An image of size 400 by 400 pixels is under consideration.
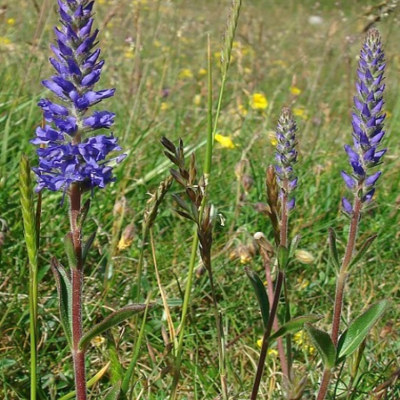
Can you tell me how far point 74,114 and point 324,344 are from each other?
0.75m

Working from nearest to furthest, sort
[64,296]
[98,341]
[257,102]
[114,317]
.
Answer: [114,317]
[64,296]
[98,341]
[257,102]

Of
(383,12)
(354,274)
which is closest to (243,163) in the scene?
(354,274)

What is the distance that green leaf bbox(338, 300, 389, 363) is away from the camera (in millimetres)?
1454

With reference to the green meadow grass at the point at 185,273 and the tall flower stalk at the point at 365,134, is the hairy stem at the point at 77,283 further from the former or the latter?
the tall flower stalk at the point at 365,134

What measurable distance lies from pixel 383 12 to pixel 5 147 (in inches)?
70.0

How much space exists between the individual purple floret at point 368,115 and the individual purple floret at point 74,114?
0.59 meters

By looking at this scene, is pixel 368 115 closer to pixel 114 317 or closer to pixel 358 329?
pixel 358 329

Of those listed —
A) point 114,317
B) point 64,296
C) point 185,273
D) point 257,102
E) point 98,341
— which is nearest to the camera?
point 114,317

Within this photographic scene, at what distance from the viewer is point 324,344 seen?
4.49ft

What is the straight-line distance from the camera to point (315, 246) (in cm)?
266

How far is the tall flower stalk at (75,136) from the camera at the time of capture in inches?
50.6

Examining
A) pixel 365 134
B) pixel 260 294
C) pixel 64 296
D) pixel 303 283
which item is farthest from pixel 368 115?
pixel 303 283

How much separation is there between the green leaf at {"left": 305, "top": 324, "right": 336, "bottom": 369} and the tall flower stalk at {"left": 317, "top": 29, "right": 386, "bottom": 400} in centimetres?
4

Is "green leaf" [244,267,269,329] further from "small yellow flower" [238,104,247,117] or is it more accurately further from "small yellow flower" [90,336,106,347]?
"small yellow flower" [238,104,247,117]
